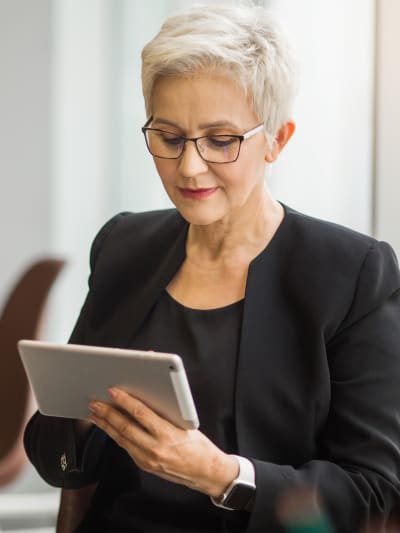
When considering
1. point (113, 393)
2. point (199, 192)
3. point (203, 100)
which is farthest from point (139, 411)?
point (203, 100)

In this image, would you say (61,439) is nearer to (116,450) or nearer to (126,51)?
(116,450)

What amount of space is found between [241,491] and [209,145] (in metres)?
0.53

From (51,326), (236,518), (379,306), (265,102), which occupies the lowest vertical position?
(51,326)

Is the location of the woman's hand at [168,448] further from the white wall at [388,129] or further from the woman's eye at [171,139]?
the white wall at [388,129]

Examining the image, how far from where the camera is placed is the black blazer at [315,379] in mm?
1424

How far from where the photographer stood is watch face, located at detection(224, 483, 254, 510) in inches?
53.6

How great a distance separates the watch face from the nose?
477mm

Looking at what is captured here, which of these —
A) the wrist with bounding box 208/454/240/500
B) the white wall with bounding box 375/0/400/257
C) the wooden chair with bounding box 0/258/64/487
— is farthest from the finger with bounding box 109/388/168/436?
the white wall with bounding box 375/0/400/257

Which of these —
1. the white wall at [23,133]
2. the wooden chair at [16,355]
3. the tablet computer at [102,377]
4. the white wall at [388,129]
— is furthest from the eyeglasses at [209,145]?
the white wall at [23,133]

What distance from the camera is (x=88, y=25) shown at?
316cm

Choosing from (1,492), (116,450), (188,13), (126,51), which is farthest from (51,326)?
(188,13)

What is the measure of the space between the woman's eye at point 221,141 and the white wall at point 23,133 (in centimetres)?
181

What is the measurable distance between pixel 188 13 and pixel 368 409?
2.22ft

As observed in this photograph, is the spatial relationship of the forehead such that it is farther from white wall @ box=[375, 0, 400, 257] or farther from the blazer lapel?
white wall @ box=[375, 0, 400, 257]
